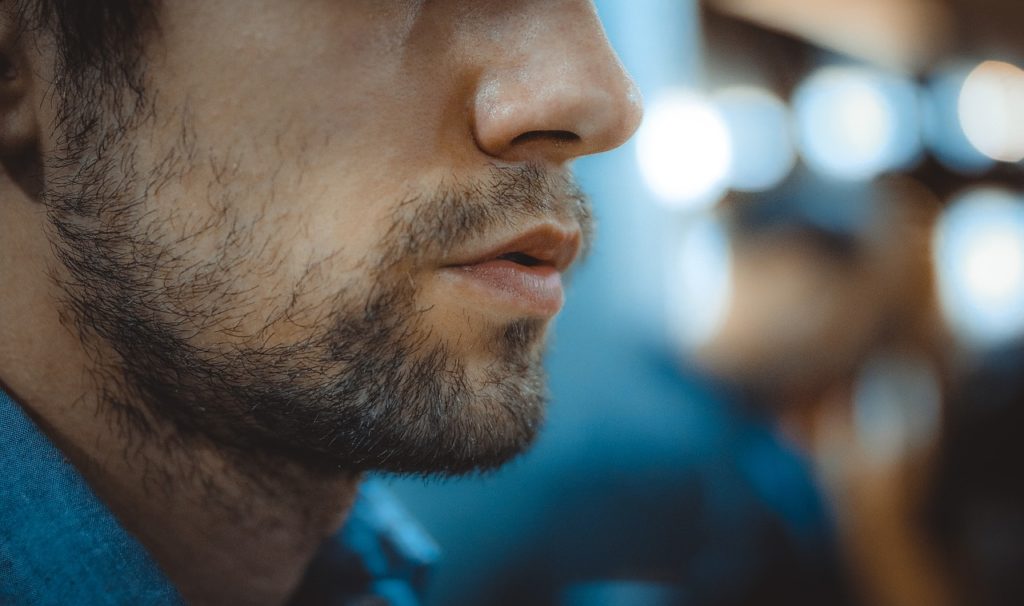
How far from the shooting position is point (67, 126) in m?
0.72

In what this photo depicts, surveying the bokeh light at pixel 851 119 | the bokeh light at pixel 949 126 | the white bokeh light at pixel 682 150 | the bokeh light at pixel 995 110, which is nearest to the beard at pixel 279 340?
the white bokeh light at pixel 682 150

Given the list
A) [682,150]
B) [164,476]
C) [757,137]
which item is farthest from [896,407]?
[164,476]

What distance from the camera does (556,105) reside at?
0.74m

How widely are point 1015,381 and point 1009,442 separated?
529 millimetres

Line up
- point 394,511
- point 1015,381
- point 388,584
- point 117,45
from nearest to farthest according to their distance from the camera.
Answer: point 117,45 < point 388,584 < point 394,511 < point 1015,381

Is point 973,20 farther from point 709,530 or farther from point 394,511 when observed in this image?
point 394,511

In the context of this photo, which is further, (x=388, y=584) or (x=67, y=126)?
(x=388, y=584)

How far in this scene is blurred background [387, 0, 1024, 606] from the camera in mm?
2166

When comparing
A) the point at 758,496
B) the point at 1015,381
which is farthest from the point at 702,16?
the point at 758,496

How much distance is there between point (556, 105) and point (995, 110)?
21.7ft

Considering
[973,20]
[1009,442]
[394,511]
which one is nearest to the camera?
[394,511]

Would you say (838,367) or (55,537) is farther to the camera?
(838,367)

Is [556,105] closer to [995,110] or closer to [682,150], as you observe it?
[682,150]

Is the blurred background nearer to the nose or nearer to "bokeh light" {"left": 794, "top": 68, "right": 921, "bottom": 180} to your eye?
the nose
